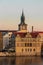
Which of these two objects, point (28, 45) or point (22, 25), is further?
point (22, 25)

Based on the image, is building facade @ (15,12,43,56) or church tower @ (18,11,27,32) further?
church tower @ (18,11,27,32)

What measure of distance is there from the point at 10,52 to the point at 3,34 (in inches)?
747

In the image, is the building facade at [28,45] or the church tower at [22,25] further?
the church tower at [22,25]

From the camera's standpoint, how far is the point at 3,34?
291 feet

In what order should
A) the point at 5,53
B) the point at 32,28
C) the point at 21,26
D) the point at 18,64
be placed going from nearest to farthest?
the point at 18,64
the point at 5,53
the point at 32,28
the point at 21,26

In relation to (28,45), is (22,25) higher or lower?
higher

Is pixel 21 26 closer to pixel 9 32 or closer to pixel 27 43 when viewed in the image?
pixel 9 32

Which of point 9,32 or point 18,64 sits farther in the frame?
point 9,32

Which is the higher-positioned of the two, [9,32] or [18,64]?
[9,32]

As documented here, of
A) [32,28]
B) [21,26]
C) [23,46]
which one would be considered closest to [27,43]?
[23,46]

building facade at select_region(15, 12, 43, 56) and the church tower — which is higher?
the church tower

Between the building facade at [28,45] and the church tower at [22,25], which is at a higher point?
the church tower at [22,25]

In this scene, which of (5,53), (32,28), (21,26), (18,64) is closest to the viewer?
(18,64)

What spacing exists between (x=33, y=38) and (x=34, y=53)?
3029 millimetres
